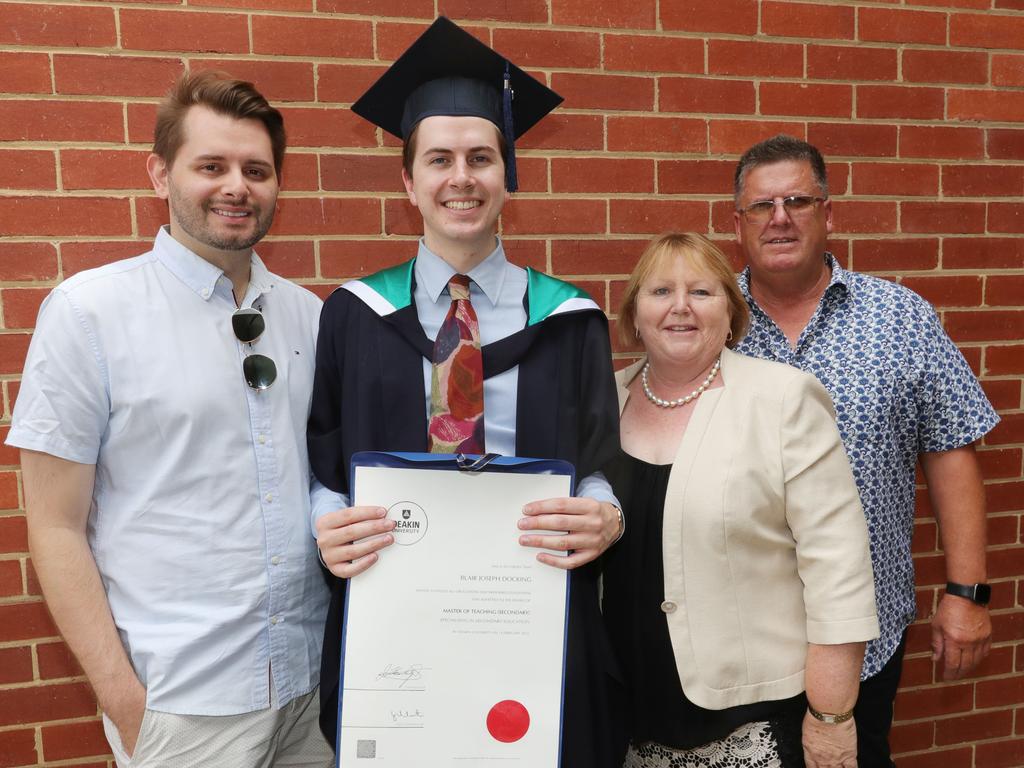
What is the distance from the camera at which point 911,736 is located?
9.77 ft

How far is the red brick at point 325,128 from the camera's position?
7.73ft

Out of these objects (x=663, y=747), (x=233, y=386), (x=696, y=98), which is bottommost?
(x=663, y=747)

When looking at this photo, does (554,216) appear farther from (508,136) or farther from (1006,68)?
(1006,68)

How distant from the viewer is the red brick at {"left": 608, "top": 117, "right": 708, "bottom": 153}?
2.57m

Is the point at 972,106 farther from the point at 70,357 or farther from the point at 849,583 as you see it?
the point at 70,357

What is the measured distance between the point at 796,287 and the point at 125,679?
1.90 m

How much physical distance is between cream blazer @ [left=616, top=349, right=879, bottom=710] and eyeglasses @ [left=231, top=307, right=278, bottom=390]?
3.03ft

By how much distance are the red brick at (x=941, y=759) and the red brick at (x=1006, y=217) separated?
1.91 metres

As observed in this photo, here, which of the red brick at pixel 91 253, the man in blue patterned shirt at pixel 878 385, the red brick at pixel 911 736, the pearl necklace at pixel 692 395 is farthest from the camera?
the red brick at pixel 911 736

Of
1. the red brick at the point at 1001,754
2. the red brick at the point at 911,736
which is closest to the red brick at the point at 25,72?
the red brick at the point at 911,736

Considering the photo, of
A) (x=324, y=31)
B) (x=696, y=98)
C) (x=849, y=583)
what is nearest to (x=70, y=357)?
(x=324, y=31)

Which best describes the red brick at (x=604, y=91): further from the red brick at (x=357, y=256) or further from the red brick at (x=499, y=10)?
the red brick at (x=357, y=256)

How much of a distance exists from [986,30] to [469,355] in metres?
2.34

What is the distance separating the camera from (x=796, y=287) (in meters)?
2.27
